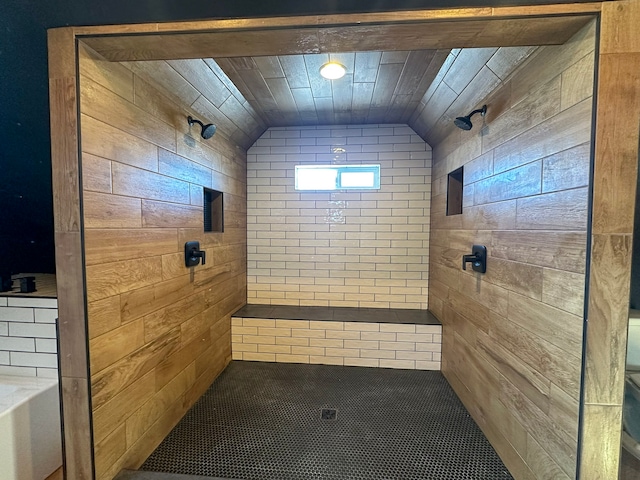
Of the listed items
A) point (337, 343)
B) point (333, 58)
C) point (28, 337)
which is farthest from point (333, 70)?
point (28, 337)

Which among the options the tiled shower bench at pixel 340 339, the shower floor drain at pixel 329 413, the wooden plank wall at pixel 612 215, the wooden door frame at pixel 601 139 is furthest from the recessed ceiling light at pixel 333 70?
the shower floor drain at pixel 329 413

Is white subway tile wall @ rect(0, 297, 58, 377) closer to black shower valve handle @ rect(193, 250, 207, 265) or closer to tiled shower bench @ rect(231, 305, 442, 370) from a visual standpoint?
black shower valve handle @ rect(193, 250, 207, 265)

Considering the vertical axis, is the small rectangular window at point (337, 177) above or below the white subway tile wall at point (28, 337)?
above

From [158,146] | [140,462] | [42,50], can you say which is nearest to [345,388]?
[140,462]

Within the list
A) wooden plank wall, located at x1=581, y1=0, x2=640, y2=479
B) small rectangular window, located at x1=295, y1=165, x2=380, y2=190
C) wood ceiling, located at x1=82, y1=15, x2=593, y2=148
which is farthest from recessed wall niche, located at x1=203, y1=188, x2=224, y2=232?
wooden plank wall, located at x1=581, y1=0, x2=640, y2=479

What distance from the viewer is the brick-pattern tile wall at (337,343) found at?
2.38m

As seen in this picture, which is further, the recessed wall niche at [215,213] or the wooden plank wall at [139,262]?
the recessed wall niche at [215,213]

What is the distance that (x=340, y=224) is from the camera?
2812 mm

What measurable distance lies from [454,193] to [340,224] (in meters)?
1.10

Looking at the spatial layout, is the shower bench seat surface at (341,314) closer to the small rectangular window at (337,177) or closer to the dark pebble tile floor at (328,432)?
the dark pebble tile floor at (328,432)

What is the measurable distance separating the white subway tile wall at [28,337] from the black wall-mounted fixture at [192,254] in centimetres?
66

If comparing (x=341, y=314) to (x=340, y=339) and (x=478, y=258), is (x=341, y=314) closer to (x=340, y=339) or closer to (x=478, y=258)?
(x=340, y=339)

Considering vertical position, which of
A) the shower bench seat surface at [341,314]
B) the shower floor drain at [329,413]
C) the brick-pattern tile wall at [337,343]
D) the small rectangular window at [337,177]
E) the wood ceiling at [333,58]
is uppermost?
the wood ceiling at [333,58]

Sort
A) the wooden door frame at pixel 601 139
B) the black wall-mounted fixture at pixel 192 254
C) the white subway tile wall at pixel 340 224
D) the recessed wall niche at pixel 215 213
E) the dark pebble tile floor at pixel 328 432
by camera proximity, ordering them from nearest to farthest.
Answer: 1. the wooden door frame at pixel 601 139
2. the dark pebble tile floor at pixel 328 432
3. the black wall-mounted fixture at pixel 192 254
4. the recessed wall niche at pixel 215 213
5. the white subway tile wall at pixel 340 224
